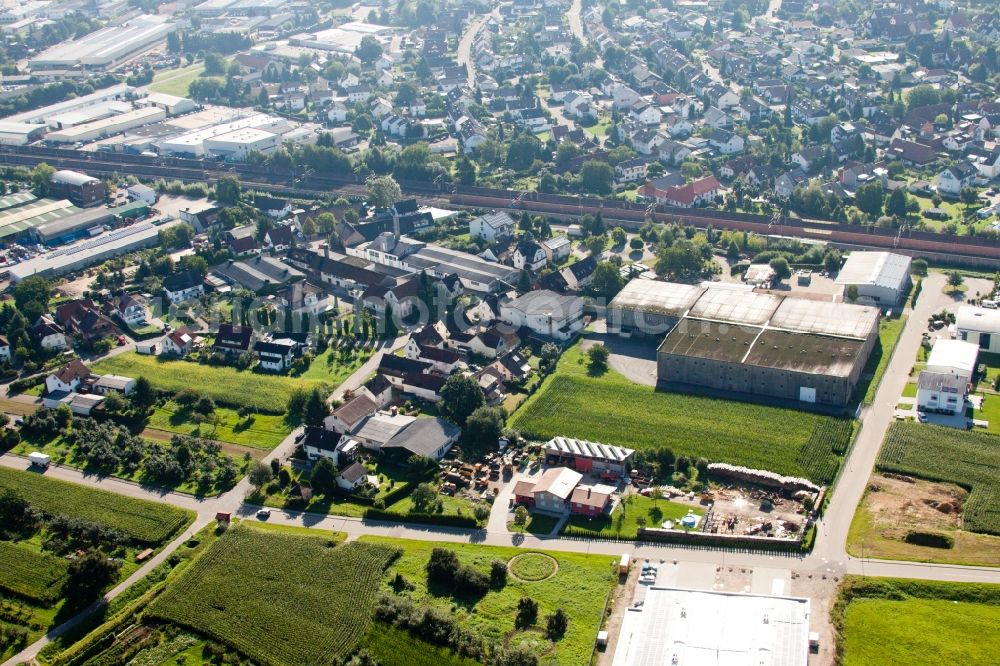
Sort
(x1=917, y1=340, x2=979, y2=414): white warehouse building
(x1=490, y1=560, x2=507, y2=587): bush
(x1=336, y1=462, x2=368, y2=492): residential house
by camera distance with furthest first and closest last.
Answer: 1. (x1=917, y1=340, x2=979, y2=414): white warehouse building
2. (x1=336, y1=462, x2=368, y2=492): residential house
3. (x1=490, y1=560, x2=507, y2=587): bush

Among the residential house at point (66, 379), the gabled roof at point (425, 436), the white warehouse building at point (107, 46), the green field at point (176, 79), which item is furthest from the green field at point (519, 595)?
the white warehouse building at point (107, 46)

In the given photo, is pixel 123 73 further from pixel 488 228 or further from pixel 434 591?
pixel 434 591

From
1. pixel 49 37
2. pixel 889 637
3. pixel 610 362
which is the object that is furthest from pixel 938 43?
pixel 49 37

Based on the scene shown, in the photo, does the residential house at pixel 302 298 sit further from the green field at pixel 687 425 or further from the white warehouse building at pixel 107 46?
the white warehouse building at pixel 107 46

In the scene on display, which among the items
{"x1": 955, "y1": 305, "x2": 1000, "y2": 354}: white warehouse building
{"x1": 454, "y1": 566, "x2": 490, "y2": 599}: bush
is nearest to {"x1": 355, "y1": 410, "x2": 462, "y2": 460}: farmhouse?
{"x1": 454, "y1": 566, "x2": 490, "y2": 599}: bush

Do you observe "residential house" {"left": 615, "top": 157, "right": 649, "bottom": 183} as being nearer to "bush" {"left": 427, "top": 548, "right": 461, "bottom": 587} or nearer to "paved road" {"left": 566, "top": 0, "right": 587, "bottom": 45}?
"paved road" {"left": 566, "top": 0, "right": 587, "bottom": 45}

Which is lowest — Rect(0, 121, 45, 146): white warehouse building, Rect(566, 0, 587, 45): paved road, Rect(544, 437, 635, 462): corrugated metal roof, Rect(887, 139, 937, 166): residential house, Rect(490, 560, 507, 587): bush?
Rect(0, 121, 45, 146): white warehouse building

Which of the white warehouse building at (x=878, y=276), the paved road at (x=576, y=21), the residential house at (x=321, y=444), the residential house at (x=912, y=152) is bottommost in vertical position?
the residential house at (x=321, y=444)
